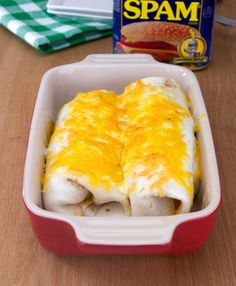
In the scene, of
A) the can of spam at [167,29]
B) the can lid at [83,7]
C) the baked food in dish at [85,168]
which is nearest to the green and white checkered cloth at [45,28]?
the can lid at [83,7]

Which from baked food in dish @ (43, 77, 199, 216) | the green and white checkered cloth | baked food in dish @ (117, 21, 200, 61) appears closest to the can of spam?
baked food in dish @ (117, 21, 200, 61)

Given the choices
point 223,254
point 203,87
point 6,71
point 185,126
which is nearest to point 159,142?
point 185,126

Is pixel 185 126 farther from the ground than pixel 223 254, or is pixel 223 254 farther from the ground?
pixel 185 126

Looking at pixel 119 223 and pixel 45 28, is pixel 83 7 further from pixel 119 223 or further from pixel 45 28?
pixel 119 223

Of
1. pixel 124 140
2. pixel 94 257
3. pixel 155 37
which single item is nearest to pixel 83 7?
pixel 155 37

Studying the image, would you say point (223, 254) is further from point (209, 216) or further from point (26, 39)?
point (26, 39)
